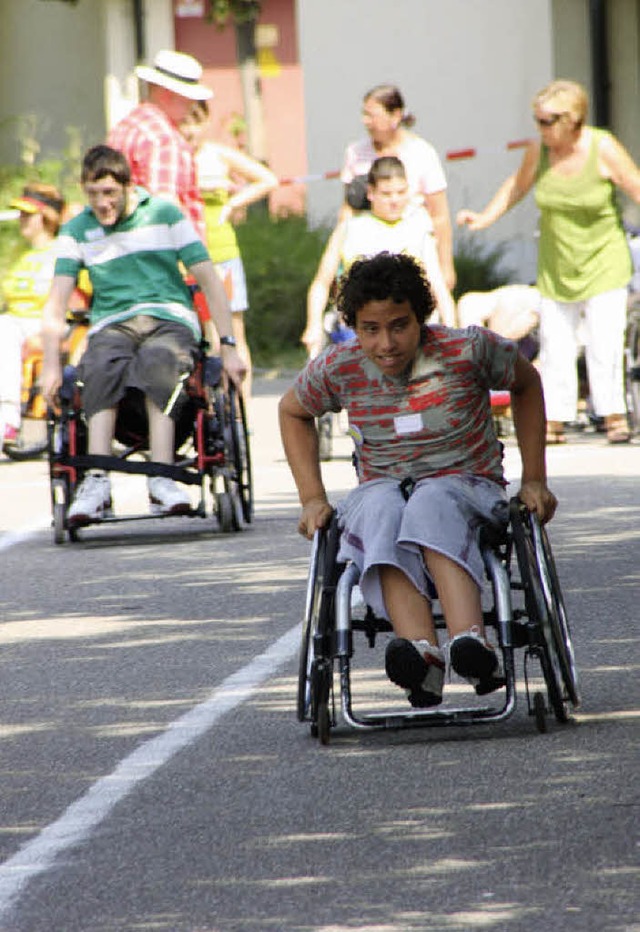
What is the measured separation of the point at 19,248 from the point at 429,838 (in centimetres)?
1642

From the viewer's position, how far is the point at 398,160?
12.6 meters

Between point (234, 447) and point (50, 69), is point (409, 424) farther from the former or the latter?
point (50, 69)

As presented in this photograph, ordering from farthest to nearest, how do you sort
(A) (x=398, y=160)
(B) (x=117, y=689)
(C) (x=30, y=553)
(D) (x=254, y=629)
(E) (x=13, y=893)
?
(A) (x=398, y=160)
(C) (x=30, y=553)
(D) (x=254, y=629)
(B) (x=117, y=689)
(E) (x=13, y=893)

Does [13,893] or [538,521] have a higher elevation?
[538,521]

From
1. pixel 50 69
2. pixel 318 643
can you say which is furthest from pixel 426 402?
pixel 50 69

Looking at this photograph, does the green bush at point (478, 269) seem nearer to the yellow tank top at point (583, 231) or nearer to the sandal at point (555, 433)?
the sandal at point (555, 433)

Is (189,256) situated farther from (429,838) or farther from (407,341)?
(429,838)

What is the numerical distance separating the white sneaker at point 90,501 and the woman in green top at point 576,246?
4.14 meters

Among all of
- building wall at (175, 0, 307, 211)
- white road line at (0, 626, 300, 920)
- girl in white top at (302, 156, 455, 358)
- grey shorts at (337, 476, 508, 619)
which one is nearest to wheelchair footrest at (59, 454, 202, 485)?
white road line at (0, 626, 300, 920)

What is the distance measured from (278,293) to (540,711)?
15654mm

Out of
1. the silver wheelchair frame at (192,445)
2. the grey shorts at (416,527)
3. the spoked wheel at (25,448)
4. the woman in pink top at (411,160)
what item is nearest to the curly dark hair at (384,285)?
the grey shorts at (416,527)

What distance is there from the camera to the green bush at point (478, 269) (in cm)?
2158

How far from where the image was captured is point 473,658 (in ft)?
18.8

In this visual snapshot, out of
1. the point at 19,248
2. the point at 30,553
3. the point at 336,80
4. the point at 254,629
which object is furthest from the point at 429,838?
the point at 336,80
